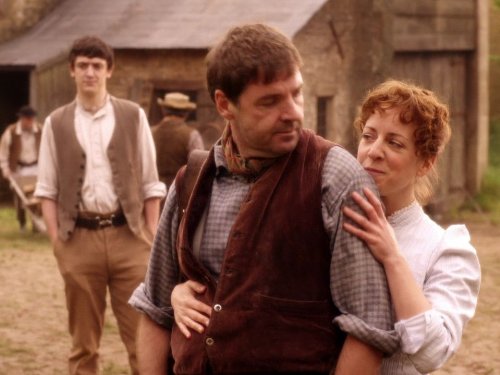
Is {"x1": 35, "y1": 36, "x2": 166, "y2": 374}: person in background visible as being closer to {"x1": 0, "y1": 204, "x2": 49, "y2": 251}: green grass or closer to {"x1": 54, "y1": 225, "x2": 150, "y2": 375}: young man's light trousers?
{"x1": 54, "y1": 225, "x2": 150, "y2": 375}: young man's light trousers

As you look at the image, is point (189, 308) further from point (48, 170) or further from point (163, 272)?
point (48, 170)

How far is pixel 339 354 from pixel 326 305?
11 cm

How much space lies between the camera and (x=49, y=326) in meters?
8.50

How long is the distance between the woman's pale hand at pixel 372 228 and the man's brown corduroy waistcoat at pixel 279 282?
0.08 m

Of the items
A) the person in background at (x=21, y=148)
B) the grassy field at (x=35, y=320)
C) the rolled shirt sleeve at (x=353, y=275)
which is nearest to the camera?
the rolled shirt sleeve at (x=353, y=275)

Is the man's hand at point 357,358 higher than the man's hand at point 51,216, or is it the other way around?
the man's hand at point 357,358

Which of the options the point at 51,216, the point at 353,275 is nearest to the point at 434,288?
the point at 353,275

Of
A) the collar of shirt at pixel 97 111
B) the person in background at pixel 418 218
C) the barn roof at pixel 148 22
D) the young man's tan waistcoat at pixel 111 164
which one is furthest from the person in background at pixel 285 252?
the barn roof at pixel 148 22

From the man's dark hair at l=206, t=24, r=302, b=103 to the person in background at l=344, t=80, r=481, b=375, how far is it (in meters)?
0.36

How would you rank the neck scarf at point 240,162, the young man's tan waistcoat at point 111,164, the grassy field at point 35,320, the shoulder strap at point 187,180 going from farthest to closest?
the grassy field at point 35,320, the young man's tan waistcoat at point 111,164, the shoulder strap at point 187,180, the neck scarf at point 240,162

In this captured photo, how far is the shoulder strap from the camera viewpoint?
9.14ft

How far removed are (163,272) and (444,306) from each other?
70 cm

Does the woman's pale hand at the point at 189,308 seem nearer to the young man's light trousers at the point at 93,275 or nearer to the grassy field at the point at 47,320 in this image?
the young man's light trousers at the point at 93,275

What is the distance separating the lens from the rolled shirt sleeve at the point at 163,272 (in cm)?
285
